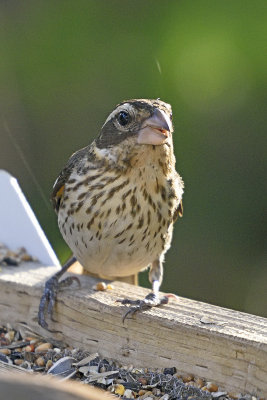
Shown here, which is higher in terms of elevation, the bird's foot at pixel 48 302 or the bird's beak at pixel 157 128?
the bird's beak at pixel 157 128

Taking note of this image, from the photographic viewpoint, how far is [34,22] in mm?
5566

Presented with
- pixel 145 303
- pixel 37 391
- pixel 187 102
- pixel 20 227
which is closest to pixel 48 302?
pixel 145 303

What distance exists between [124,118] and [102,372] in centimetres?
81

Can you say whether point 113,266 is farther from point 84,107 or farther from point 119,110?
point 84,107

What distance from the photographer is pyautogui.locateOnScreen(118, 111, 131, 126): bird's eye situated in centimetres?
321

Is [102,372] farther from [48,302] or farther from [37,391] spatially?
[37,391]

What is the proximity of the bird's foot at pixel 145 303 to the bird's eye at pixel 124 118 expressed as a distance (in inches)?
21.3

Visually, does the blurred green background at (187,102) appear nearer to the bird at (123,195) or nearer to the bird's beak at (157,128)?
the bird at (123,195)

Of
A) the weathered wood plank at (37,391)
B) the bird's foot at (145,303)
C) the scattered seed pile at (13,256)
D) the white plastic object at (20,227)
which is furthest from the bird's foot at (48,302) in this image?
the weathered wood plank at (37,391)

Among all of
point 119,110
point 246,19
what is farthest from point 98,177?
point 246,19

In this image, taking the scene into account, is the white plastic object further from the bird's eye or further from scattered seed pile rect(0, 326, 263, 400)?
the bird's eye

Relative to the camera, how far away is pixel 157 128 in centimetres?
309

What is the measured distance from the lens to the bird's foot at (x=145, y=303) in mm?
2959

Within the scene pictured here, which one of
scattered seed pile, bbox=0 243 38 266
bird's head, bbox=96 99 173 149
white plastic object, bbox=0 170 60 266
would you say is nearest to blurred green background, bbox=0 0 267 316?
white plastic object, bbox=0 170 60 266
